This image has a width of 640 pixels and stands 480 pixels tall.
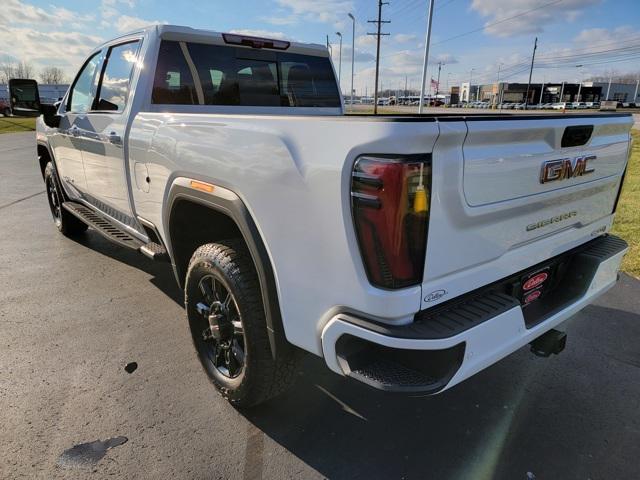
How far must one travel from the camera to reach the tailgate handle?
83.1 inches

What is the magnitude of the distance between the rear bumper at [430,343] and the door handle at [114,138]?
7.70 feet

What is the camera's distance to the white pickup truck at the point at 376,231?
1.66 meters

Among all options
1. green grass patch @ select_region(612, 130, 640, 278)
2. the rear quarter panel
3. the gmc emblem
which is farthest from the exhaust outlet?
green grass patch @ select_region(612, 130, 640, 278)

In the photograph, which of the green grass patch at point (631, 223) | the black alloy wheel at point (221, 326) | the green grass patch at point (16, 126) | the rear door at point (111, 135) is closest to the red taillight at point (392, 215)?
the black alloy wheel at point (221, 326)

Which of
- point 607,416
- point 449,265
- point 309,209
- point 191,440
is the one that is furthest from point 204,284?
point 607,416

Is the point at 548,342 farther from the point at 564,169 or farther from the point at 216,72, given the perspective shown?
the point at 216,72

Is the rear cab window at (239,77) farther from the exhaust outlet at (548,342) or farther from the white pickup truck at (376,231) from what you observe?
the exhaust outlet at (548,342)

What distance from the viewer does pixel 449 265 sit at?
1.80 m

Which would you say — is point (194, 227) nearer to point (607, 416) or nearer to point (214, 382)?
point (214, 382)

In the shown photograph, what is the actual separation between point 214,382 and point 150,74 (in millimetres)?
2208

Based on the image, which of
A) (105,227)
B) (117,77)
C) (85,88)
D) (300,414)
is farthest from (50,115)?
(300,414)

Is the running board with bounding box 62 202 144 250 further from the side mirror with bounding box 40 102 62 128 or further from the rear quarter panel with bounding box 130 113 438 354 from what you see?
the rear quarter panel with bounding box 130 113 438 354

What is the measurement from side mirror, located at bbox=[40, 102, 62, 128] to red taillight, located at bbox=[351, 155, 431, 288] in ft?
14.2

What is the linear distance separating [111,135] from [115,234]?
853 mm
